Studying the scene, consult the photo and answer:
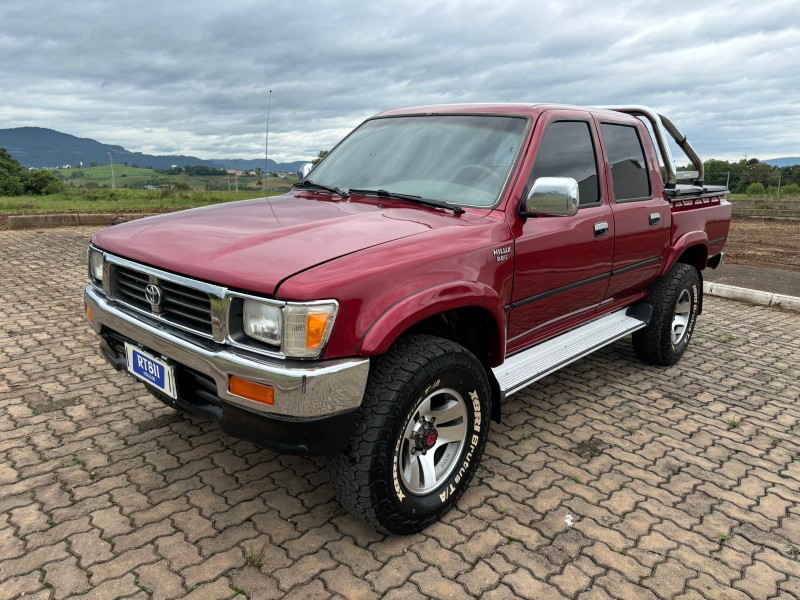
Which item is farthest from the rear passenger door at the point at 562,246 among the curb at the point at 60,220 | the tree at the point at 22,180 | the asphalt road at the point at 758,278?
the tree at the point at 22,180

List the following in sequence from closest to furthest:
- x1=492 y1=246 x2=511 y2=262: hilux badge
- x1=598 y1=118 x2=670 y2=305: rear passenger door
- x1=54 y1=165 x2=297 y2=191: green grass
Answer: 1. x1=492 y1=246 x2=511 y2=262: hilux badge
2. x1=598 y1=118 x2=670 y2=305: rear passenger door
3. x1=54 y1=165 x2=297 y2=191: green grass

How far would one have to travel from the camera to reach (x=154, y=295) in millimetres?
2510

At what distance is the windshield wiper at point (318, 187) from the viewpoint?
3.48 metres

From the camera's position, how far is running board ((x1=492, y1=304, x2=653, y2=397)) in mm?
3115

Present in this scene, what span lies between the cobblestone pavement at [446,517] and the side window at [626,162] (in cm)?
153

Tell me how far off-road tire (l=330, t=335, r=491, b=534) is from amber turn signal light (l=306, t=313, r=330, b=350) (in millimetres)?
346

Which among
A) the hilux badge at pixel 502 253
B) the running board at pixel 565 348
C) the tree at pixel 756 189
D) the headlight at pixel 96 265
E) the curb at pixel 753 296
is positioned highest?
the tree at pixel 756 189

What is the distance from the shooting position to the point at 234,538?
2.54 m

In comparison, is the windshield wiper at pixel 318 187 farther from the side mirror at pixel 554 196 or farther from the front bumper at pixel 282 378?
the front bumper at pixel 282 378

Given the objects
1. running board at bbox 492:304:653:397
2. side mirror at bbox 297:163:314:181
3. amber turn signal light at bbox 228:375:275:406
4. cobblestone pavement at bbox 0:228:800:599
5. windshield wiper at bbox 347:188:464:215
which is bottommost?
cobblestone pavement at bbox 0:228:800:599

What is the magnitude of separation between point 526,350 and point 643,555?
129 cm

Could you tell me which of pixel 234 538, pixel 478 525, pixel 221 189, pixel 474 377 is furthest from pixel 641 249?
pixel 221 189

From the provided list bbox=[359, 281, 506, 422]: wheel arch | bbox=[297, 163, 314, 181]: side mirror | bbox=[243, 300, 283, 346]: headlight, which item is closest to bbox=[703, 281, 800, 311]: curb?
bbox=[359, 281, 506, 422]: wheel arch

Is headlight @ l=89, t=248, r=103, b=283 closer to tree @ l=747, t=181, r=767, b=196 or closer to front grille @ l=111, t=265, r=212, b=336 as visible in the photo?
front grille @ l=111, t=265, r=212, b=336
